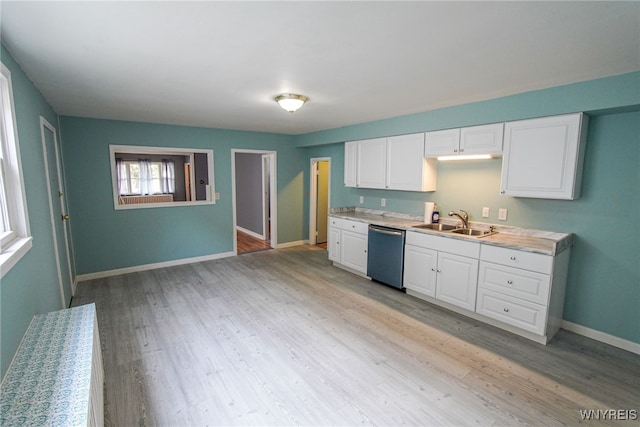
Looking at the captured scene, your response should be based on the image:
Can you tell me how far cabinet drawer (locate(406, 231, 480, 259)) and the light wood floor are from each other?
0.74 metres

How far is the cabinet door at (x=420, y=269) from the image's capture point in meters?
3.56

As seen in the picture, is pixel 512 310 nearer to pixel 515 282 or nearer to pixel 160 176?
pixel 515 282

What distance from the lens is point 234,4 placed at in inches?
56.4

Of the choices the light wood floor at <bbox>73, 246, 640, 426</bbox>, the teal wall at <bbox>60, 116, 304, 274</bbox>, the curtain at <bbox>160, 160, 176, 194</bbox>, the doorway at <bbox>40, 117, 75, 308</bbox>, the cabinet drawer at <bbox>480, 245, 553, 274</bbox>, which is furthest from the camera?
the curtain at <bbox>160, 160, 176, 194</bbox>

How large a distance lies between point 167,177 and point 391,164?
7.02 meters

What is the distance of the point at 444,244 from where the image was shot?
3.41m

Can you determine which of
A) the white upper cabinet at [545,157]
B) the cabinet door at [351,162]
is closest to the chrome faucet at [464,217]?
the white upper cabinet at [545,157]

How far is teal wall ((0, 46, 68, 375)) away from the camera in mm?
1548

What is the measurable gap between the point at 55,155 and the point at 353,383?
424 cm

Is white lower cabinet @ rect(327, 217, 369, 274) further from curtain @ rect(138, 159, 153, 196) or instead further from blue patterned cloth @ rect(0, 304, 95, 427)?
curtain @ rect(138, 159, 153, 196)

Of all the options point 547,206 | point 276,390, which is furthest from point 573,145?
point 276,390

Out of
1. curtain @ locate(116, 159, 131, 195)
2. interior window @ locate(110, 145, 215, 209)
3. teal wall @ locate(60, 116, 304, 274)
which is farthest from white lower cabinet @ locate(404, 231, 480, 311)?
curtain @ locate(116, 159, 131, 195)

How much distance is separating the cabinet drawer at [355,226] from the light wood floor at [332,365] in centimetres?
102

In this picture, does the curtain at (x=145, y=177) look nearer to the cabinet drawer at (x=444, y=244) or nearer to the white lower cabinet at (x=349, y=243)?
the white lower cabinet at (x=349, y=243)
